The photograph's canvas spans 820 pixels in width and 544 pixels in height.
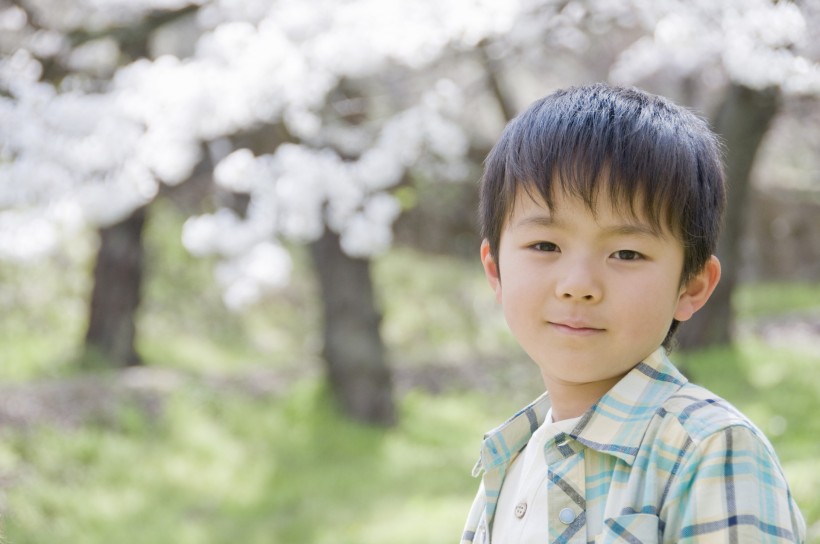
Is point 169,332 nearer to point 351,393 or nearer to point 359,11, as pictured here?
point 351,393

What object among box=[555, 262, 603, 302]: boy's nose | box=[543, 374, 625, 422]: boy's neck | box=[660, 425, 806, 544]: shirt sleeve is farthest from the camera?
box=[543, 374, 625, 422]: boy's neck

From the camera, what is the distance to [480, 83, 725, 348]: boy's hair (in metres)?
1.38

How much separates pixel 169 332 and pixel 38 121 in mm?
5805

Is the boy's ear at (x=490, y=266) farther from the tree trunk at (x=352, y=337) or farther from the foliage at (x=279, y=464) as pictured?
the tree trunk at (x=352, y=337)

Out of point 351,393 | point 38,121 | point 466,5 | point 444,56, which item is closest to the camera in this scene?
point 466,5

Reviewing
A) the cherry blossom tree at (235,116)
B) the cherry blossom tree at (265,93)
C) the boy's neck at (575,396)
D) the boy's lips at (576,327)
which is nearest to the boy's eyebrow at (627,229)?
the boy's lips at (576,327)

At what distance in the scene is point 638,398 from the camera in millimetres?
1395

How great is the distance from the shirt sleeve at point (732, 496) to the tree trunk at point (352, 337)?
5.54 meters

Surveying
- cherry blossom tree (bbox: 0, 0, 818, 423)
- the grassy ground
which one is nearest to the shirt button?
the grassy ground

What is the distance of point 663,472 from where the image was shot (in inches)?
50.3

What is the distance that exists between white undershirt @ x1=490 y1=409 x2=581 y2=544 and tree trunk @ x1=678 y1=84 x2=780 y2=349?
18.2 ft

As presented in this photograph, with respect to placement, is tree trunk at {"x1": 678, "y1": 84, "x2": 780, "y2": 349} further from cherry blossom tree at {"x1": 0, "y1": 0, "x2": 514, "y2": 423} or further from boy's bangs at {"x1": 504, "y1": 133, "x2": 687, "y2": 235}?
boy's bangs at {"x1": 504, "y1": 133, "x2": 687, "y2": 235}

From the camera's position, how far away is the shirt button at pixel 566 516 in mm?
1355

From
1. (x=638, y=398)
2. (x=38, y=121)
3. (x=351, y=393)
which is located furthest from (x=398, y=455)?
(x=638, y=398)
